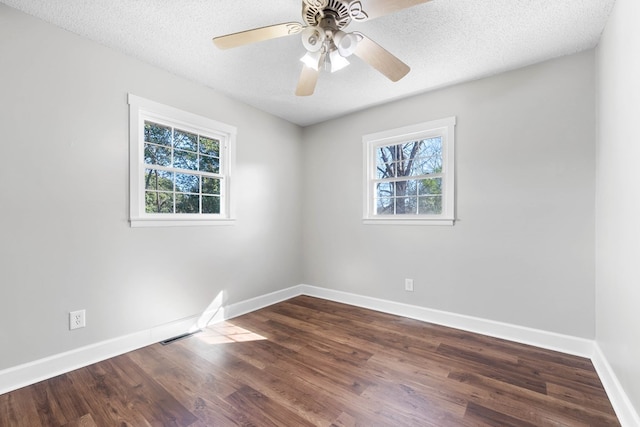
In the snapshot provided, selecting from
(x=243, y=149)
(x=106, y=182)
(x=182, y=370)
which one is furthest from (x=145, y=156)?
(x=182, y=370)

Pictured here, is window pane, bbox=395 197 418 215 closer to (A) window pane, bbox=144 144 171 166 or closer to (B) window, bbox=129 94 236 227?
(B) window, bbox=129 94 236 227

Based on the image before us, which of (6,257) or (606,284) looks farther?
(606,284)

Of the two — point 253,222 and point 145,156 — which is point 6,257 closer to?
point 145,156

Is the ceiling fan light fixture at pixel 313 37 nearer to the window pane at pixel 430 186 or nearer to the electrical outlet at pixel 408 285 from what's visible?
the window pane at pixel 430 186

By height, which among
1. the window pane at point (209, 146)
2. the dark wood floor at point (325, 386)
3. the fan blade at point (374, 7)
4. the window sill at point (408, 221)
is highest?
the fan blade at point (374, 7)

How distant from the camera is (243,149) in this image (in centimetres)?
332

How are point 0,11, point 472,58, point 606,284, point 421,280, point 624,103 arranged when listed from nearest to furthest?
1. point 624,103
2. point 0,11
3. point 606,284
4. point 472,58
5. point 421,280

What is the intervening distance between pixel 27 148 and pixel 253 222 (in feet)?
6.64

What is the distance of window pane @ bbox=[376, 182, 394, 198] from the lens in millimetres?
3434

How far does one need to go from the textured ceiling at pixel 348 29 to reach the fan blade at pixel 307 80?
1.14 ft

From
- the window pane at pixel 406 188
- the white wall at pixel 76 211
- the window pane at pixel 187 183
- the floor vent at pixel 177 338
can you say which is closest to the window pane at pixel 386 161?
the window pane at pixel 406 188

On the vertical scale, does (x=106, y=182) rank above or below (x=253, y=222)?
above

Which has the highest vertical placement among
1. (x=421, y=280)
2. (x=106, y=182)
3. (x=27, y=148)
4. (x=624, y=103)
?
(x=624, y=103)

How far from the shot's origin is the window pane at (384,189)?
3.43 metres
